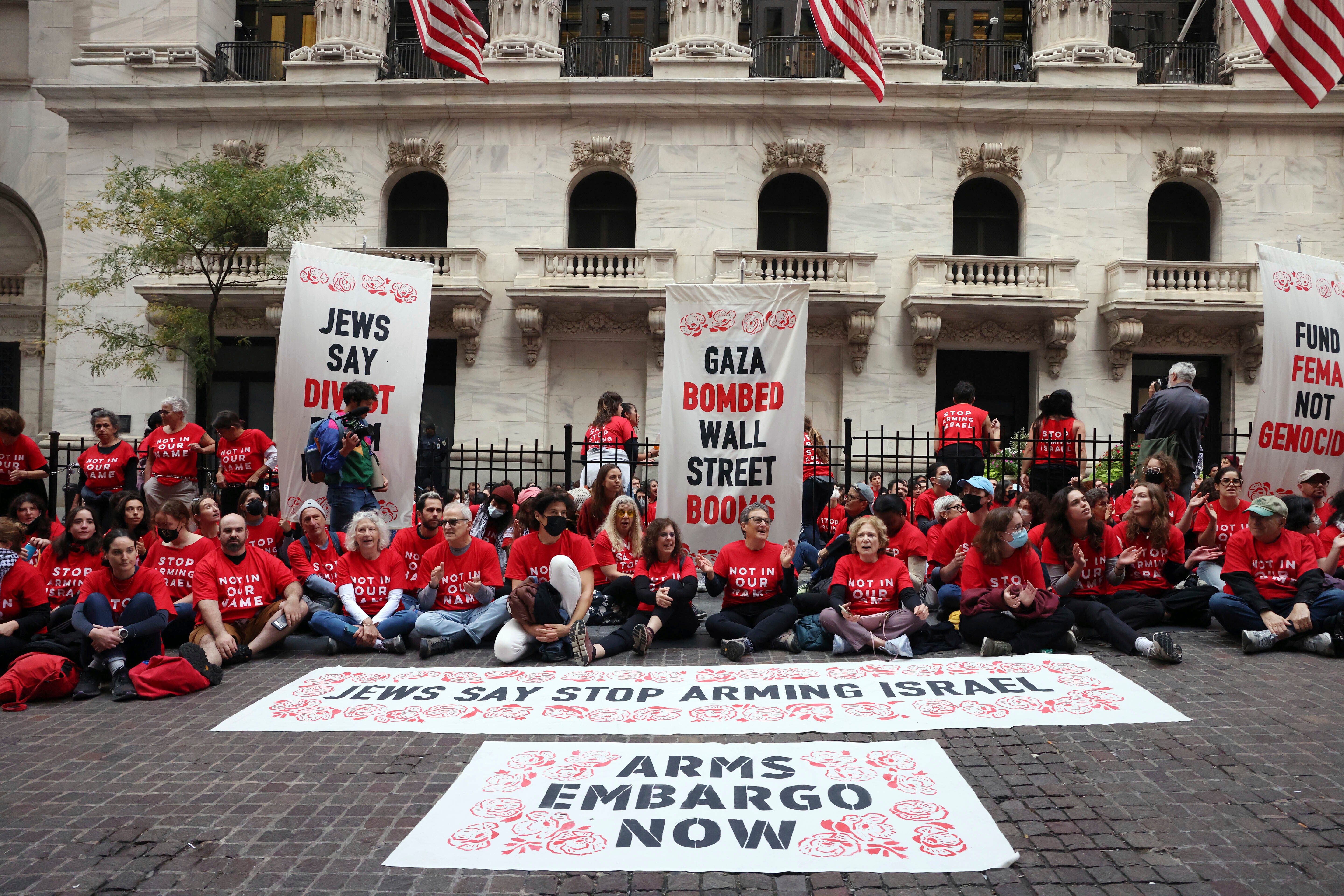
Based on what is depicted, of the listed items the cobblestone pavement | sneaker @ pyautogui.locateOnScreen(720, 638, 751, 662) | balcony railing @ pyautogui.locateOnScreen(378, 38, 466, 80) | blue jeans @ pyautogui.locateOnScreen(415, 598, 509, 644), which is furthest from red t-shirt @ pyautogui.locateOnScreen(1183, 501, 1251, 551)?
balcony railing @ pyautogui.locateOnScreen(378, 38, 466, 80)

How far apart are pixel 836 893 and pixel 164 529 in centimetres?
655

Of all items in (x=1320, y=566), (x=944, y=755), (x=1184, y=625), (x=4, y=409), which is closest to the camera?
(x=944, y=755)

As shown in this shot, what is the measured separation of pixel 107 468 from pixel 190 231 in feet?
28.6

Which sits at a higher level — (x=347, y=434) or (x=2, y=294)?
(x=2, y=294)

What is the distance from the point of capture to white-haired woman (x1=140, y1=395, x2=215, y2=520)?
9766 mm

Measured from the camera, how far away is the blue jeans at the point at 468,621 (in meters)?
7.75

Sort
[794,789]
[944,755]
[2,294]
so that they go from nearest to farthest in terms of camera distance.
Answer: [794,789]
[944,755]
[2,294]

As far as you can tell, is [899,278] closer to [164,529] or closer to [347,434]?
[347,434]

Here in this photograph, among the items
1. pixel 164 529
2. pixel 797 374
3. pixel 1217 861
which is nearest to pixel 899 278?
pixel 797 374

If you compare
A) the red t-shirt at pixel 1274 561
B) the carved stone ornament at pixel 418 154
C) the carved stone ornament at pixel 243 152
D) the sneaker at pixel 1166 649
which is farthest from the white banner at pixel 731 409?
the carved stone ornament at pixel 243 152

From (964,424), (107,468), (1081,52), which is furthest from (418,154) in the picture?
(964,424)

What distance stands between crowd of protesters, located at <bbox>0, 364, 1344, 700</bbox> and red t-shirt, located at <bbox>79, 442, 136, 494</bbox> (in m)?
1.18

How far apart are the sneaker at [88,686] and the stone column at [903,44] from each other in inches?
749

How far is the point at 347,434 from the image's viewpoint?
822 cm
